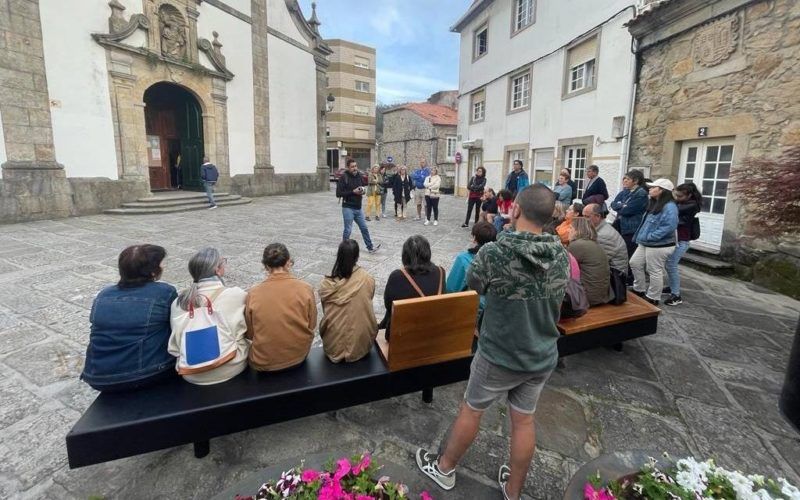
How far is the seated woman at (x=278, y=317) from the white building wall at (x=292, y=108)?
591 inches

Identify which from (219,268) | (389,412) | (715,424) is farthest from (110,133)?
(715,424)

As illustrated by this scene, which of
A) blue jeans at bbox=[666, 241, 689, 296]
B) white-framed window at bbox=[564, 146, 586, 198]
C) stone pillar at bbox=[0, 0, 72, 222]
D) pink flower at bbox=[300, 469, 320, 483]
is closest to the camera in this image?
pink flower at bbox=[300, 469, 320, 483]

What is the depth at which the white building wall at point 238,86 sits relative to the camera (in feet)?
44.5

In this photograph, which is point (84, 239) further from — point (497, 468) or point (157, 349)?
point (497, 468)

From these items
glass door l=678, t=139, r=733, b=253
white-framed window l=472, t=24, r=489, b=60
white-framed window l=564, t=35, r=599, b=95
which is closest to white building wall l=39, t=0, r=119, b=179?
white-framed window l=564, t=35, r=599, b=95

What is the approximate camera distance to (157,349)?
2176mm

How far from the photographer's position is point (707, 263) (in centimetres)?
637

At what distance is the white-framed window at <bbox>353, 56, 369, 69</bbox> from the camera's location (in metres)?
40.2

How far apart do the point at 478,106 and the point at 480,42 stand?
2.63m

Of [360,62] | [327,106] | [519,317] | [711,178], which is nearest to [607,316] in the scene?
[519,317]

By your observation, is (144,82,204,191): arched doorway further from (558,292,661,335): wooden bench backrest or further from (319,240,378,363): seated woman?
(558,292,661,335): wooden bench backrest

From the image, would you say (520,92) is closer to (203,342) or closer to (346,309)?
(346,309)

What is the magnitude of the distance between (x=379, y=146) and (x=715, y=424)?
37.5 m

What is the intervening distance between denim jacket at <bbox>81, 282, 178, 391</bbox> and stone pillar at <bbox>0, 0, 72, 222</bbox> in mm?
9742
